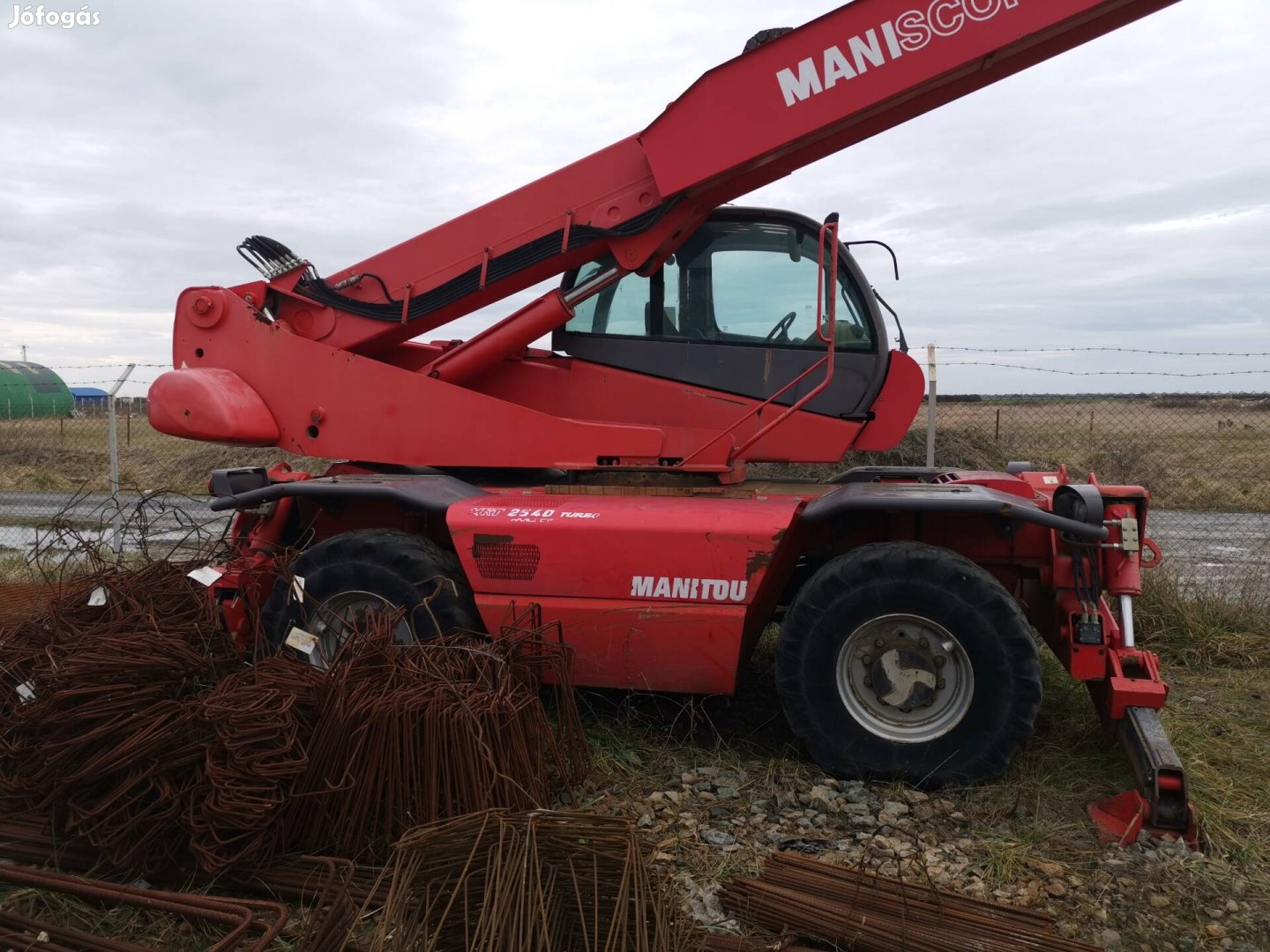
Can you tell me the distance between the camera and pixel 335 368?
229 inches

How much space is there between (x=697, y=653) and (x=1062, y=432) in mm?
16667

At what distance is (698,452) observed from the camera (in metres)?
5.55

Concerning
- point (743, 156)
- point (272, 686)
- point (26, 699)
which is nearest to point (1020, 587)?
point (743, 156)

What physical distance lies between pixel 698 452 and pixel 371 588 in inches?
71.5

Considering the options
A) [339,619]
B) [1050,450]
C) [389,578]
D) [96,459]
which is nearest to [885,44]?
[389,578]

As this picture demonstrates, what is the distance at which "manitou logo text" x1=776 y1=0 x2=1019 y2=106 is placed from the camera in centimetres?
484

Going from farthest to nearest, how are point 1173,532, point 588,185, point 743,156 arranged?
point 1173,532 < point 588,185 < point 743,156

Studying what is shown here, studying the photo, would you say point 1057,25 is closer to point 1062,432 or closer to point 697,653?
point 697,653

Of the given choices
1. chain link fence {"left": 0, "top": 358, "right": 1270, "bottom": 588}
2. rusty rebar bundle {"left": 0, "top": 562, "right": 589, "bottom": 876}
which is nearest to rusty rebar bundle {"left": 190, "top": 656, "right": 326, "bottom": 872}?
rusty rebar bundle {"left": 0, "top": 562, "right": 589, "bottom": 876}

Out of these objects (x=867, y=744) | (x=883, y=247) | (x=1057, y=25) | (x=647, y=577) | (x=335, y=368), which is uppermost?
(x=1057, y=25)

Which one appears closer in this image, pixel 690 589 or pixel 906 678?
pixel 906 678

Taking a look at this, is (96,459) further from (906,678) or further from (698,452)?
(906,678)

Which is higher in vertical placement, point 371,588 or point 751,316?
point 751,316

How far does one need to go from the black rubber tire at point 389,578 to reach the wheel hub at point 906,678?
1.87 metres
